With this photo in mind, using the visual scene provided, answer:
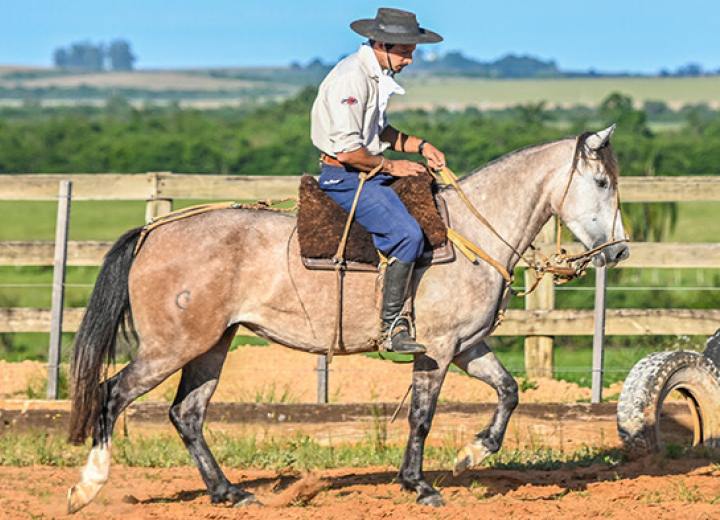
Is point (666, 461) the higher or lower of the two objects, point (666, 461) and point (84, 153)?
the lower

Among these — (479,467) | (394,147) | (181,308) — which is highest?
(394,147)

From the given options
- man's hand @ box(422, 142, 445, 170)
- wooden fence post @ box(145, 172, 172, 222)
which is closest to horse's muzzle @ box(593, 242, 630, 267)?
man's hand @ box(422, 142, 445, 170)

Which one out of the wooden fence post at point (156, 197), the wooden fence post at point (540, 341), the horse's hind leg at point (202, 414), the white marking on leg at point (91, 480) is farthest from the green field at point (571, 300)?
the white marking on leg at point (91, 480)

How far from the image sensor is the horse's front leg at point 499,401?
7.54 meters

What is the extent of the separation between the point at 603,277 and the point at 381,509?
11.0 feet

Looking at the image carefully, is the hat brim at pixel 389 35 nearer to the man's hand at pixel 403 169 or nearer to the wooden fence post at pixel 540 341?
the man's hand at pixel 403 169

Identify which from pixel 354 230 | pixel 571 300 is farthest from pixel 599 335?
pixel 571 300

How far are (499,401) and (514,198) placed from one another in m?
1.28

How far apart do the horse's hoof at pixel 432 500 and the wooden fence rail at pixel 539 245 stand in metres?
2.66

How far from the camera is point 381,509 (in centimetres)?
714

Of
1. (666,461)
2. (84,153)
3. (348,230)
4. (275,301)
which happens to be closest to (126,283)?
(275,301)

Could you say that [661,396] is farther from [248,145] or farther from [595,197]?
[248,145]

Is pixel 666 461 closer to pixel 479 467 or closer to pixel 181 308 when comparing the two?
pixel 479 467

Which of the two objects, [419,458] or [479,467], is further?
[479,467]
